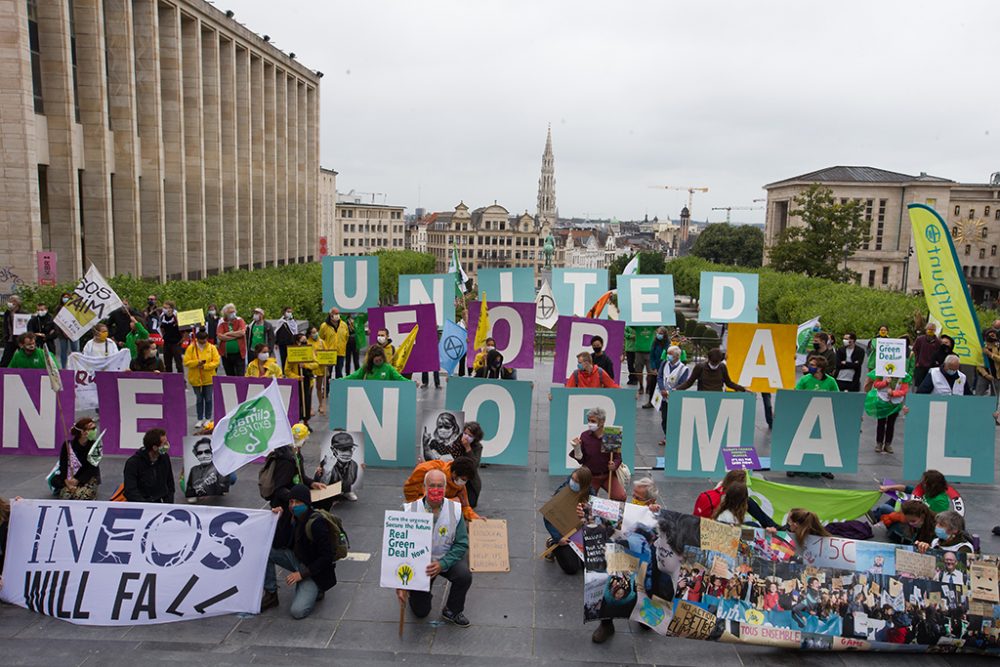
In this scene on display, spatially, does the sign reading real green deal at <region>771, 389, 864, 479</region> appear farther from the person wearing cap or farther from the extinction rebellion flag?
the extinction rebellion flag

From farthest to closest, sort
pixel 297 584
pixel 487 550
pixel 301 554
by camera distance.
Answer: pixel 487 550
pixel 297 584
pixel 301 554

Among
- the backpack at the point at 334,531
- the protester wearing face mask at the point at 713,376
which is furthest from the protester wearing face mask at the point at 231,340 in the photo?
the backpack at the point at 334,531

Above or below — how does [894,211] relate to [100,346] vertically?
above

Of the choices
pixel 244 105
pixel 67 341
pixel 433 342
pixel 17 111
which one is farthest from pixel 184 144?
pixel 433 342

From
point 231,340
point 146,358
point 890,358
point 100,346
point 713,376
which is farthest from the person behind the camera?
point 231,340

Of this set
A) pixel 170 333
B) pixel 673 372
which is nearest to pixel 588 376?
pixel 673 372

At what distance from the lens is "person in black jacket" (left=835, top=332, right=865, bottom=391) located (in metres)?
15.4

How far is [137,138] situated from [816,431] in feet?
111

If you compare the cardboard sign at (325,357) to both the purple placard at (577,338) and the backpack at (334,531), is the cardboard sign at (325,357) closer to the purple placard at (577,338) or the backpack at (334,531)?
the purple placard at (577,338)

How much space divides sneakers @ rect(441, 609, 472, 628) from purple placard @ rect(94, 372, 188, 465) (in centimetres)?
601

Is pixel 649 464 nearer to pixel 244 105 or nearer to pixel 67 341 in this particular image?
pixel 67 341

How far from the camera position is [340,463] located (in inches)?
406

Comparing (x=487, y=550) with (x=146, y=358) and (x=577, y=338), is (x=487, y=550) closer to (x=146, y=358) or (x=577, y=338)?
(x=146, y=358)

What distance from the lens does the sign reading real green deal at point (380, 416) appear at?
11609 mm
